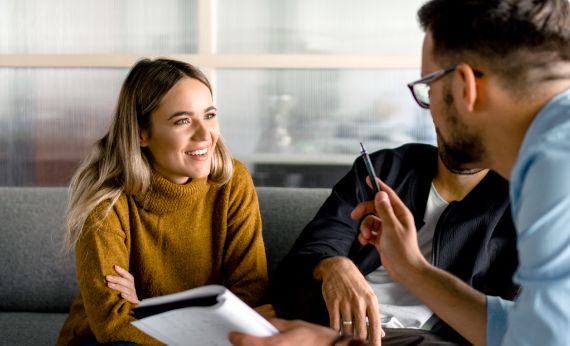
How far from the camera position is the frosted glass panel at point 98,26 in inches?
106

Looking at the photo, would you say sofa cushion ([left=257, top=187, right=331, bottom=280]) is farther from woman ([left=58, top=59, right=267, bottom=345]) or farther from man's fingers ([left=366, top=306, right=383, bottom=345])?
man's fingers ([left=366, top=306, right=383, bottom=345])

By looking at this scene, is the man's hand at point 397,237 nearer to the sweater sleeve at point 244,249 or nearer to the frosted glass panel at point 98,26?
the sweater sleeve at point 244,249

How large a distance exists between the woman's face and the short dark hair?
902mm

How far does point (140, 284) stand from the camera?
191 cm

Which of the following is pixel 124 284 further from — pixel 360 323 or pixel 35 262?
pixel 35 262

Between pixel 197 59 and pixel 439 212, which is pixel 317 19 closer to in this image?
pixel 197 59

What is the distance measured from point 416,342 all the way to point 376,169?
45 cm

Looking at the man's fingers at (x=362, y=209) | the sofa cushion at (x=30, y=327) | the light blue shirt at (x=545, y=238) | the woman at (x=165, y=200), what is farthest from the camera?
the sofa cushion at (x=30, y=327)

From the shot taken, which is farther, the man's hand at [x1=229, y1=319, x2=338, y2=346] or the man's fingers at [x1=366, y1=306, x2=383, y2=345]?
the man's fingers at [x1=366, y1=306, x2=383, y2=345]

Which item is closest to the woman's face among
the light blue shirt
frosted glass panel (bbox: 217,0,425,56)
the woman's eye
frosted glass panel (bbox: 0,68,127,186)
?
the woman's eye

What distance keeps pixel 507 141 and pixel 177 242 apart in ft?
3.40

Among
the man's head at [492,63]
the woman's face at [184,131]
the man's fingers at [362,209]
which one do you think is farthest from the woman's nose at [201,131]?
the man's head at [492,63]

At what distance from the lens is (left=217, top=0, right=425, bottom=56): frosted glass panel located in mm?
2574

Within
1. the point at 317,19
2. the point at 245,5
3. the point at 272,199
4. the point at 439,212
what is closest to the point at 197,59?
the point at 245,5
